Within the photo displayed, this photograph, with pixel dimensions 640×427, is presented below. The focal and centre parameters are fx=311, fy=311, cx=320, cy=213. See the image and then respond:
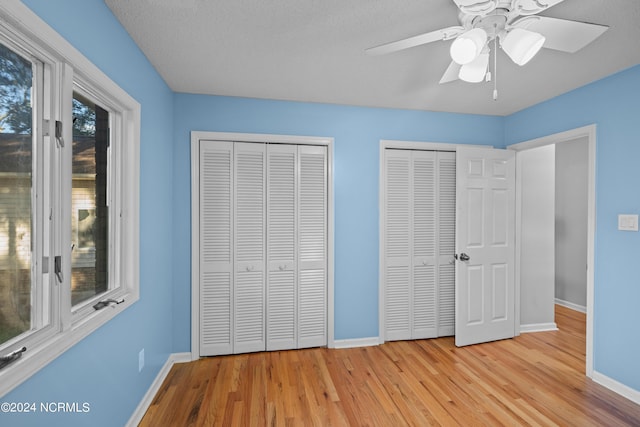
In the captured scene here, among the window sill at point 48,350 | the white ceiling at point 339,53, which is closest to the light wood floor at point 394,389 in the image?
the window sill at point 48,350

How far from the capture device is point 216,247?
2930 mm

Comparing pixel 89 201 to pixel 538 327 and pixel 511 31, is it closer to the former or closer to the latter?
pixel 511 31

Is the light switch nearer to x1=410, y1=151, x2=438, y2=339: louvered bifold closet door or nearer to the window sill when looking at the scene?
x1=410, y1=151, x2=438, y2=339: louvered bifold closet door

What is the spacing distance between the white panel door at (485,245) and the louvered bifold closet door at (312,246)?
54.6 inches

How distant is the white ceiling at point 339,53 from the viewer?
1.65 meters

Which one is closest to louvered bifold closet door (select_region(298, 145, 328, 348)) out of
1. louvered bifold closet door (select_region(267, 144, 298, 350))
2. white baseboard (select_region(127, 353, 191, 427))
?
louvered bifold closet door (select_region(267, 144, 298, 350))

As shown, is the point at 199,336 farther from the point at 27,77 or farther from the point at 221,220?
the point at 27,77

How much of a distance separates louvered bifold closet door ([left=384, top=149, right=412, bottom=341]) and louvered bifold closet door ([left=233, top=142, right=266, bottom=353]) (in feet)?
4.19

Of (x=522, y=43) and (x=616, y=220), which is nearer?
(x=522, y=43)

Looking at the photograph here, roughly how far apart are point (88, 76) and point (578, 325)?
17.0ft

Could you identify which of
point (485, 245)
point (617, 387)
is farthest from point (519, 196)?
point (617, 387)

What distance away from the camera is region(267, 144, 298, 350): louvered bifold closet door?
3.01 m

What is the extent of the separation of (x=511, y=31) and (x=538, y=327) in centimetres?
350

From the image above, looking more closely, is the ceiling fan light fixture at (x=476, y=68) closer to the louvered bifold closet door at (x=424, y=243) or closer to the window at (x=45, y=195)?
the louvered bifold closet door at (x=424, y=243)
